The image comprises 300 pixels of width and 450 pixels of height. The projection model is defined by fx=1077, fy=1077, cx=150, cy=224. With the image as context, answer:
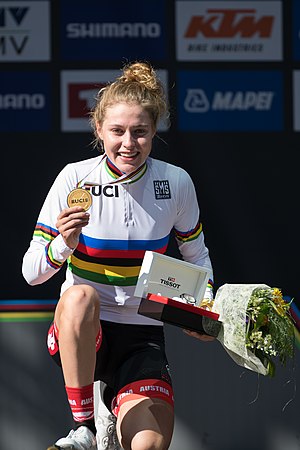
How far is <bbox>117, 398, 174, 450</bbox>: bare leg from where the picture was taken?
11.6ft

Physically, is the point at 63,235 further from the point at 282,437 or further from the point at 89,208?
the point at 282,437

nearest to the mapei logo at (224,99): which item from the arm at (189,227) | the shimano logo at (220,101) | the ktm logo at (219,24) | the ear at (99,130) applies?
the shimano logo at (220,101)

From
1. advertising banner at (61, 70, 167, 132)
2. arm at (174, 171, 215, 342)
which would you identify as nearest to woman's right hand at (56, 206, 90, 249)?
arm at (174, 171, 215, 342)

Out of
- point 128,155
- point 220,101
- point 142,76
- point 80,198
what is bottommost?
point 80,198

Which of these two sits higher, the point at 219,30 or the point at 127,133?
the point at 219,30

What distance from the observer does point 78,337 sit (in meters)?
3.46

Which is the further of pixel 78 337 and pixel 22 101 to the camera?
pixel 22 101

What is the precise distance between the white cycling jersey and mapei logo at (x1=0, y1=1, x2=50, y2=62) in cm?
210

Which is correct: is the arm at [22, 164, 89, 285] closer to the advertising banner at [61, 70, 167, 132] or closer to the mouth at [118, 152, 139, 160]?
the mouth at [118, 152, 139, 160]

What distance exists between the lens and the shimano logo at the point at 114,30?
231 inches

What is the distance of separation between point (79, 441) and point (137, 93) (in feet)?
4.01

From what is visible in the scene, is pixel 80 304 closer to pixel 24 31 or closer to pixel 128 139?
pixel 128 139

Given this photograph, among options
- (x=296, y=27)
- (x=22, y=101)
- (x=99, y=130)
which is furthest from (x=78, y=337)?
(x=296, y=27)

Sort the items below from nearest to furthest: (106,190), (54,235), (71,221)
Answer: (71,221)
(54,235)
(106,190)
